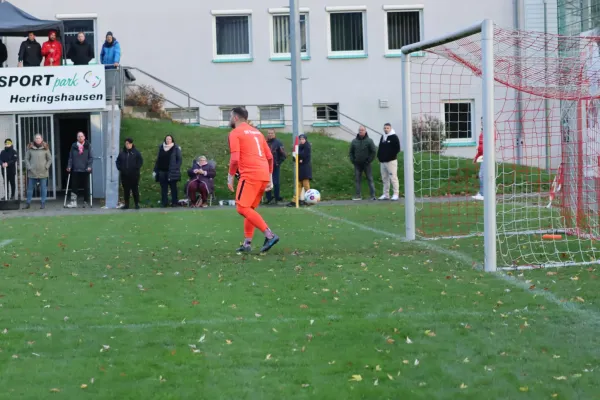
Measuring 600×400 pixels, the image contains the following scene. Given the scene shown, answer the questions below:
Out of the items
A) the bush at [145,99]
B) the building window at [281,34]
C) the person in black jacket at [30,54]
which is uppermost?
the building window at [281,34]

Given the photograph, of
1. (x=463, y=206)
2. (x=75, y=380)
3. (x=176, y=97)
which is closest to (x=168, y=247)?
(x=75, y=380)

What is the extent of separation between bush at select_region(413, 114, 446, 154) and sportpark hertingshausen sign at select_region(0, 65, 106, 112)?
28.5 ft

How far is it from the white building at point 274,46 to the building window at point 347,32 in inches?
1.4

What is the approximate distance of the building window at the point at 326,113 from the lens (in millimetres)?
33438

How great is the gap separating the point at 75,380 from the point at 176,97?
2806 centimetres

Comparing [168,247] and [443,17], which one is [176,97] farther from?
[168,247]

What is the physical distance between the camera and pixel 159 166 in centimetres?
2356

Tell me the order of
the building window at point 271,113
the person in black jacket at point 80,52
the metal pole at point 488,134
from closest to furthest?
the metal pole at point 488,134 < the person in black jacket at point 80,52 < the building window at point 271,113

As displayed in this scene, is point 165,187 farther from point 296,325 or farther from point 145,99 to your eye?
point 296,325

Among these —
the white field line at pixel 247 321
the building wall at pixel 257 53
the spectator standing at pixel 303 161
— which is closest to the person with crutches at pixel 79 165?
the spectator standing at pixel 303 161

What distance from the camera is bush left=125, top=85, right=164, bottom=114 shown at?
31.7 meters

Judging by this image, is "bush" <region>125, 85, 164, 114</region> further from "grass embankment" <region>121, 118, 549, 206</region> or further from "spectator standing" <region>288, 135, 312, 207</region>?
"spectator standing" <region>288, 135, 312, 207</region>

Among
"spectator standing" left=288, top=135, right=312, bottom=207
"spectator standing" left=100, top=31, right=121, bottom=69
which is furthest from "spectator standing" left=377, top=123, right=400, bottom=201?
"spectator standing" left=100, top=31, right=121, bottom=69

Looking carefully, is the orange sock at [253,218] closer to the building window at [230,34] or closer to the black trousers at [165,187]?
the black trousers at [165,187]
